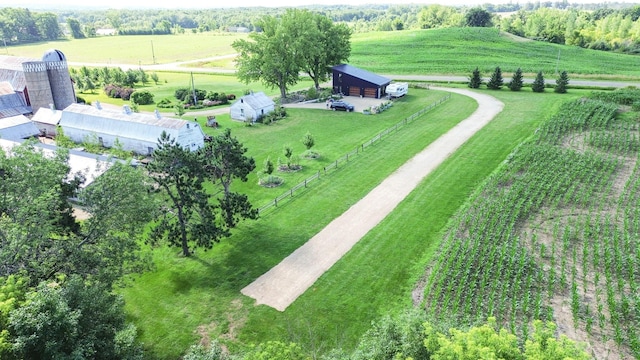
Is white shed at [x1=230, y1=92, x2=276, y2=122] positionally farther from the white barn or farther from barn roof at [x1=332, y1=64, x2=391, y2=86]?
barn roof at [x1=332, y1=64, x2=391, y2=86]

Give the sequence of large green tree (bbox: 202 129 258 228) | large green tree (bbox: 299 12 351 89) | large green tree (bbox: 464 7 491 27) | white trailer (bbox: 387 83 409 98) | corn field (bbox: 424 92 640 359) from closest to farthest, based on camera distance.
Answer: corn field (bbox: 424 92 640 359)
large green tree (bbox: 202 129 258 228)
white trailer (bbox: 387 83 409 98)
large green tree (bbox: 299 12 351 89)
large green tree (bbox: 464 7 491 27)

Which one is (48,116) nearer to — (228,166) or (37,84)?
(37,84)

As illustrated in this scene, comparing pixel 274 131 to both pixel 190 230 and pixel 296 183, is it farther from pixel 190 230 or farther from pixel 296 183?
pixel 190 230

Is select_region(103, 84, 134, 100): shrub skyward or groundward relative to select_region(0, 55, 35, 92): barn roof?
groundward

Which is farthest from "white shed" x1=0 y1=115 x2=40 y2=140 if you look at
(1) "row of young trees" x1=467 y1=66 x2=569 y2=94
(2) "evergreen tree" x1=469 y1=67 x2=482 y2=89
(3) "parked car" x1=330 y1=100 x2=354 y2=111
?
(1) "row of young trees" x1=467 y1=66 x2=569 y2=94

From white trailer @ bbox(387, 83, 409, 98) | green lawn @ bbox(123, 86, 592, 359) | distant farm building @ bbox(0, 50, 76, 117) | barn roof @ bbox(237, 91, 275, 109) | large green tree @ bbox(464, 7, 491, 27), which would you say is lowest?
green lawn @ bbox(123, 86, 592, 359)

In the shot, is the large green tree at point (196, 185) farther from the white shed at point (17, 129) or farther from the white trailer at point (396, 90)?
the white trailer at point (396, 90)
